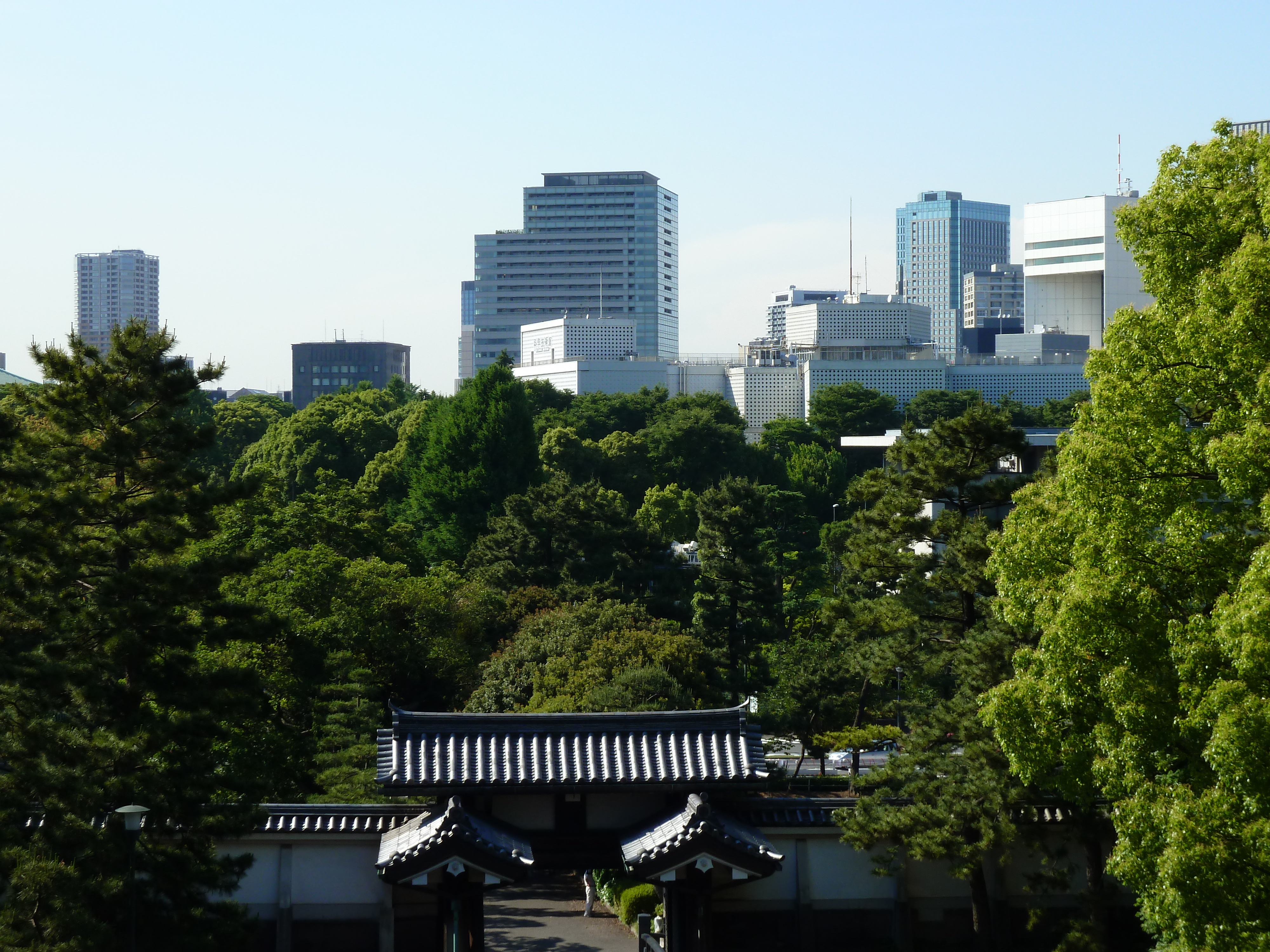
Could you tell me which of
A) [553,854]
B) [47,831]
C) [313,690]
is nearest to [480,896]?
[553,854]

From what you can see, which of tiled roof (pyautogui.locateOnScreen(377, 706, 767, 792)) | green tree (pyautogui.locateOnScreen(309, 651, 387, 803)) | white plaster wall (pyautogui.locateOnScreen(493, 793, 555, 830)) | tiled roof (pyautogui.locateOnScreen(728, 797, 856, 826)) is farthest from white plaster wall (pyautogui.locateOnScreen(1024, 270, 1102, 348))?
white plaster wall (pyautogui.locateOnScreen(493, 793, 555, 830))

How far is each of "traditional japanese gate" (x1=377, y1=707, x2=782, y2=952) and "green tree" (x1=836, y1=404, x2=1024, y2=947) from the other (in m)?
1.85

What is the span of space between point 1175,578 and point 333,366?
185 m

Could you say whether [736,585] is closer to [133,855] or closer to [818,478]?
[133,855]

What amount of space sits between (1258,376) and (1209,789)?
3.02 meters

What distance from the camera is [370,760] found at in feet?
80.2

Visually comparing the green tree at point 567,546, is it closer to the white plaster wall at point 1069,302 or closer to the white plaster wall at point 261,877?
the white plaster wall at point 261,877

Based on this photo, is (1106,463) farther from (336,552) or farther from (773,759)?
(336,552)

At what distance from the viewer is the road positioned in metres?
19.0

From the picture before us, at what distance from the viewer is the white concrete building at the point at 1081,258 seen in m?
111

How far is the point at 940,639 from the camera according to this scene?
1975cm

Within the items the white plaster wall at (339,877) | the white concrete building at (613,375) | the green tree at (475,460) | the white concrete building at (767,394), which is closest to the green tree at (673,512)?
the green tree at (475,460)

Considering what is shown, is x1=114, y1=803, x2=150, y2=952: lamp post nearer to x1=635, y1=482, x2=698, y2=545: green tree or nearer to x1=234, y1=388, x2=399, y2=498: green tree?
x1=234, y1=388, x2=399, y2=498: green tree

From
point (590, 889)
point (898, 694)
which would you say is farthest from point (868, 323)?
point (590, 889)
